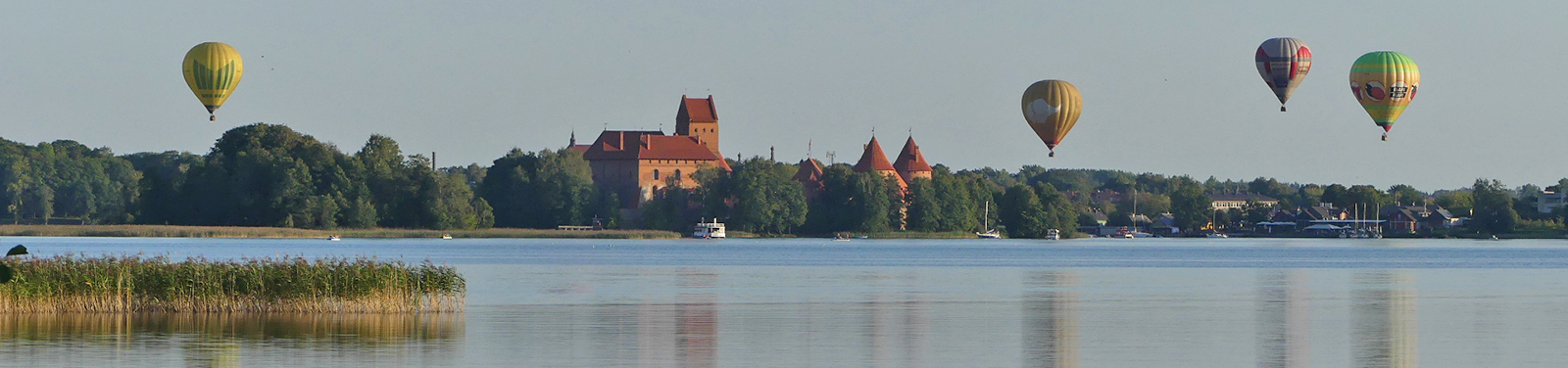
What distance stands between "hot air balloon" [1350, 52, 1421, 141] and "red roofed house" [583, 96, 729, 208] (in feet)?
294

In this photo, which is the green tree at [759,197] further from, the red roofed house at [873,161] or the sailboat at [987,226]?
the red roofed house at [873,161]

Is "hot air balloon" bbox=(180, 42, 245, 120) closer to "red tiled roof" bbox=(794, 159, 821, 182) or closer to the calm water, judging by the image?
the calm water

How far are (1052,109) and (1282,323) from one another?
3383cm

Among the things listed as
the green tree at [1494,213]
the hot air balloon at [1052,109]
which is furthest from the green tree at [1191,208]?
the hot air balloon at [1052,109]

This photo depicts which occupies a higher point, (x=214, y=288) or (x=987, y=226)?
(x=987, y=226)

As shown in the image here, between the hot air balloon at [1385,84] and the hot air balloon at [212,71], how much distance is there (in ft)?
106

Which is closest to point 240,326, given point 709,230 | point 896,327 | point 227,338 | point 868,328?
point 227,338

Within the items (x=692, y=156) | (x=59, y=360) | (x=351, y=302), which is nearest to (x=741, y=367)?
(x=59, y=360)

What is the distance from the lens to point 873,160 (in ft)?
460

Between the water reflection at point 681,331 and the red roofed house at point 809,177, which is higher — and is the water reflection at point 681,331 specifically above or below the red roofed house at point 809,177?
below

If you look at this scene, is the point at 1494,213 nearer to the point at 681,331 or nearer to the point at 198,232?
the point at 198,232

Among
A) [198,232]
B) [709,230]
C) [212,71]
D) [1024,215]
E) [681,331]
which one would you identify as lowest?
[681,331]

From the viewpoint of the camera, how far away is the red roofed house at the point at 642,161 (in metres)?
142

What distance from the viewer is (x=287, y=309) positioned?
Result: 24.4 metres
